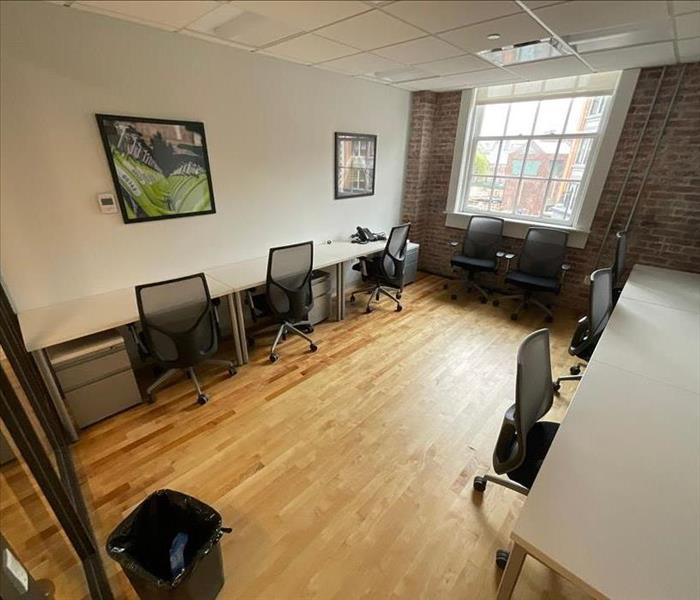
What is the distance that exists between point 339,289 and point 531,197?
112 inches

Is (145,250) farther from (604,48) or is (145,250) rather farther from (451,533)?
(604,48)

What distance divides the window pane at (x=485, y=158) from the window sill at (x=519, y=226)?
24.0 inches

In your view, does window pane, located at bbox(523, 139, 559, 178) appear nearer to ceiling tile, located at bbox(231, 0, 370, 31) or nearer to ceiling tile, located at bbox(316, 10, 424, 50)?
ceiling tile, located at bbox(316, 10, 424, 50)

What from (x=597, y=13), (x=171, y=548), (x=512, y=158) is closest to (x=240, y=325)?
(x=171, y=548)

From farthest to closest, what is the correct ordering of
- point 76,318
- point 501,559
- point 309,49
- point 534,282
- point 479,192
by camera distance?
point 479,192
point 534,282
point 309,49
point 76,318
point 501,559

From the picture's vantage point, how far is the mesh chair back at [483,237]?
4441mm

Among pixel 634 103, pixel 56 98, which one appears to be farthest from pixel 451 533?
pixel 634 103

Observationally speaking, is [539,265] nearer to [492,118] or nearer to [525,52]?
[492,118]

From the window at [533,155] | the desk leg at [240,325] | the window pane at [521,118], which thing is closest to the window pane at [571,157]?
the window at [533,155]

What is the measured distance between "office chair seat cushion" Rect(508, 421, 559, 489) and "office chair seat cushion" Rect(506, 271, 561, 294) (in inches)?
96.1

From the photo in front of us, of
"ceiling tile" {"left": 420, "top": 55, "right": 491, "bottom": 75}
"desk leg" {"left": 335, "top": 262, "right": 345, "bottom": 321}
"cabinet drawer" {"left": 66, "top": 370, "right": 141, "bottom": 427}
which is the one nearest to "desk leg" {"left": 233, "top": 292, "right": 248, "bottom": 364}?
"cabinet drawer" {"left": 66, "top": 370, "right": 141, "bottom": 427}

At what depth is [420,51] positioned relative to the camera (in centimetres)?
261

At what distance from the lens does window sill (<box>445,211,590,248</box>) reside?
12.7 feet

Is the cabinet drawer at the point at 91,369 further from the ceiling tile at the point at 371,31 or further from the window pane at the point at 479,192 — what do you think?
the window pane at the point at 479,192
